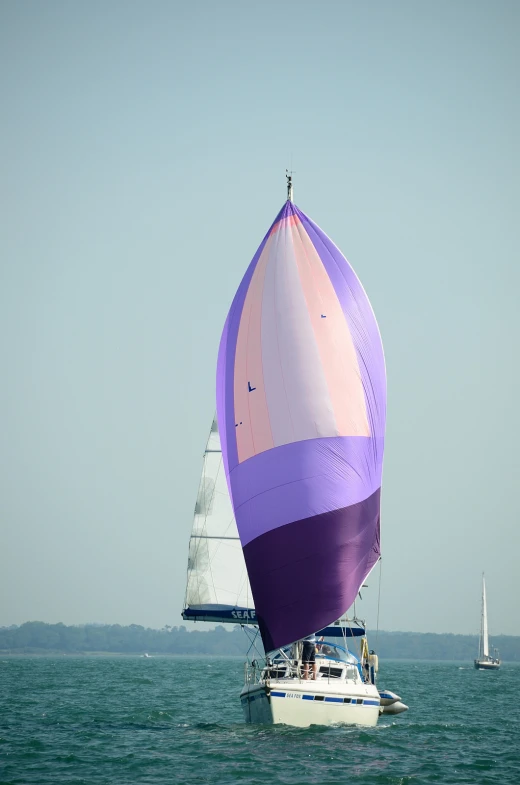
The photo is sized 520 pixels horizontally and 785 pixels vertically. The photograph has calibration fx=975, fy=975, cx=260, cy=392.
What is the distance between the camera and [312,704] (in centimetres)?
2498

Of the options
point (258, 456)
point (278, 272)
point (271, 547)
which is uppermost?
point (278, 272)

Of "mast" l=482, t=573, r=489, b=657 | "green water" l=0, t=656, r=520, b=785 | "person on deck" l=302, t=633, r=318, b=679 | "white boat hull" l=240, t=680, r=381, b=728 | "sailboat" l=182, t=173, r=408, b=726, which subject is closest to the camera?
"green water" l=0, t=656, r=520, b=785

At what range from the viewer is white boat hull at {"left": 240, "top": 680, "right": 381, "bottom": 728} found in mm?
24875

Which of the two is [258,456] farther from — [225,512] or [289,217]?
[225,512]

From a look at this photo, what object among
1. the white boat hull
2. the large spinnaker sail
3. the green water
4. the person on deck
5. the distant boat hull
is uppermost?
the large spinnaker sail

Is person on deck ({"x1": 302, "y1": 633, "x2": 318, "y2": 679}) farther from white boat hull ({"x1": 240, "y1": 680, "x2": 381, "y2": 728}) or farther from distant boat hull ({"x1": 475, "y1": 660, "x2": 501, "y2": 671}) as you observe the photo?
distant boat hull ({"x1": 475, "y1": 660, "x2": 501, "y2": 671})

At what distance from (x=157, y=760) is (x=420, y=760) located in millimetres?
6059

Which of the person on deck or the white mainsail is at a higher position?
the white mainsail

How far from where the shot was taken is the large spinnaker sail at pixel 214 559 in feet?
116

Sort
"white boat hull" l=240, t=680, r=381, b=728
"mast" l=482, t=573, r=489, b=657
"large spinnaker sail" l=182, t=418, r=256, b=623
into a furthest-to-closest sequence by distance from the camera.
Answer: "mast" l=482, t=573, r=489, b=657, "large spinnaker sail" l=182, t=418, r=256, b=623, "white boat hull" l=240, t=680, r=381, b=728

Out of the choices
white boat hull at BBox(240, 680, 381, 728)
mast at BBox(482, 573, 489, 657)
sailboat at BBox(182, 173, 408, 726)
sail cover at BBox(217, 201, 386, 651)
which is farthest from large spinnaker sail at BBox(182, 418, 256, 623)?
mast at BBox(482, 573, 489, 657)

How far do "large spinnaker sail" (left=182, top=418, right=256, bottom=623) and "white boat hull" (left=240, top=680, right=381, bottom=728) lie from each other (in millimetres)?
8587

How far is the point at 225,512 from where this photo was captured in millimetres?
37688

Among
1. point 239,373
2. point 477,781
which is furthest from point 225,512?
point 477,781
